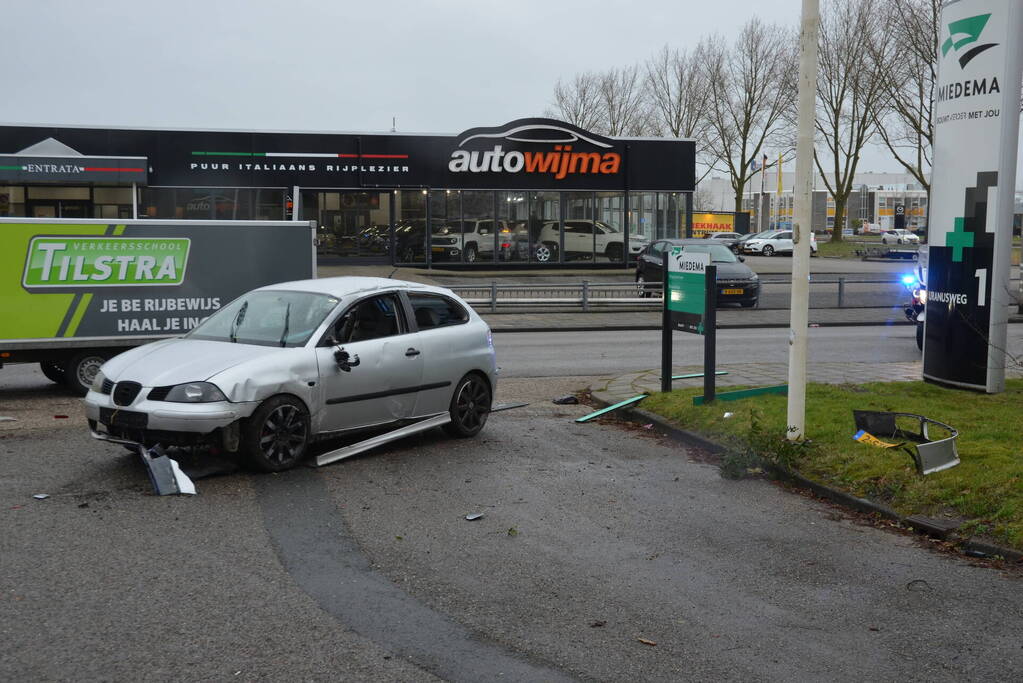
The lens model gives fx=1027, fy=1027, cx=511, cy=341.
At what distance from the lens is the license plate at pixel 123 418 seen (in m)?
7.68

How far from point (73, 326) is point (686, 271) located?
291 inches

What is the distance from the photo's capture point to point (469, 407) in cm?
994

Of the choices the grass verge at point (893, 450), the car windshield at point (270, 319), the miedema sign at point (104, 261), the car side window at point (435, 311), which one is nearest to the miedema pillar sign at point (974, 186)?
the grass verge at point (893, 450)

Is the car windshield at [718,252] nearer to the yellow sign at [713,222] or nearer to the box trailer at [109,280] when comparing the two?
the box trailer at [109,280]

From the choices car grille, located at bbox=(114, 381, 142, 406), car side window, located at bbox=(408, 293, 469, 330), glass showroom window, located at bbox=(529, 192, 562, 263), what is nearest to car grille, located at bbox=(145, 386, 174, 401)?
car grille, located at bbox=(114, 381, 142, 406)

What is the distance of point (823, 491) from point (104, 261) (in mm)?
9214

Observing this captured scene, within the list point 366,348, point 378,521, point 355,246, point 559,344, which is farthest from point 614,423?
point 355,246

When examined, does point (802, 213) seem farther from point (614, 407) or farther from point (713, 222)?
point (713, 222)

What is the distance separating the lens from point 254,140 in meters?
38.1

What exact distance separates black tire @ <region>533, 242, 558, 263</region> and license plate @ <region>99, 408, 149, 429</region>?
32.9 meters

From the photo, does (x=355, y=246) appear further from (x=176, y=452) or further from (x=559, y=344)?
(x=176, y=452)

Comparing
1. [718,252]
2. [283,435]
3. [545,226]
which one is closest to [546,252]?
[545,226]

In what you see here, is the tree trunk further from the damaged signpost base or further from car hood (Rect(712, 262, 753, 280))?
the damaged signpost base

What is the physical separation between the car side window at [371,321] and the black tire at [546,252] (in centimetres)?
3119
